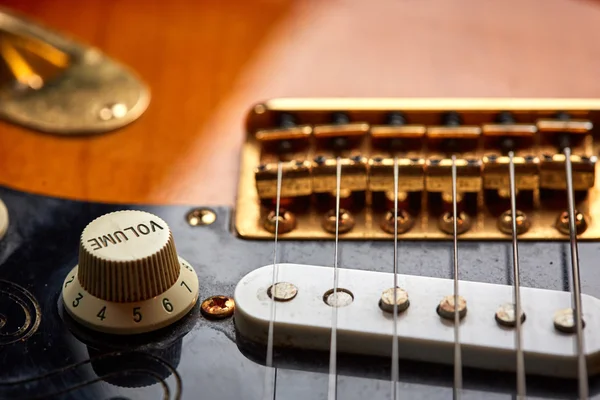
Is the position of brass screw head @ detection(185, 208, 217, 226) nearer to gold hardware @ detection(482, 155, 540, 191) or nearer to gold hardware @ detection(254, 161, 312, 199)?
gold hardware @ detection(254, 161, 312, 199)

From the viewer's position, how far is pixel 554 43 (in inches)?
49.4

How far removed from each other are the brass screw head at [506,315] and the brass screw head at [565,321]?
28 mm

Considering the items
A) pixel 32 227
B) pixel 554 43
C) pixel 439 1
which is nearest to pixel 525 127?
pixel 554 43

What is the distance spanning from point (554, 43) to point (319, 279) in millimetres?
605

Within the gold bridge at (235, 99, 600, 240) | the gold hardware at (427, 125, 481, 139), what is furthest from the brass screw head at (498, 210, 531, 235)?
the gold hardware at (427, 125, 481, 139)

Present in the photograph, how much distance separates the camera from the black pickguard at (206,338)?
77 cm

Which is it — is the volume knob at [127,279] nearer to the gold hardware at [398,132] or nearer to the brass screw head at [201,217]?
the brass screw head at [201,217]

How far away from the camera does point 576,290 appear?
804 millimetres

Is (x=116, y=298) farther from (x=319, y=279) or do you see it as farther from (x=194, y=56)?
(x=194, y=56)

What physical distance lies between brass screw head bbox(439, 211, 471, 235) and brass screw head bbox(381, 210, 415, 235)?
3 cm

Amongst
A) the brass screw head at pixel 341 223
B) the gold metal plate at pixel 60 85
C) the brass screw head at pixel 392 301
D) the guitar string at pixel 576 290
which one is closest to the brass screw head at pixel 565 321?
the guitar string at pixel 576 290

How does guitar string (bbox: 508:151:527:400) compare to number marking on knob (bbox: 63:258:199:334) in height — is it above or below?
above

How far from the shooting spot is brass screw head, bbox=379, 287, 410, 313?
79 centimetres

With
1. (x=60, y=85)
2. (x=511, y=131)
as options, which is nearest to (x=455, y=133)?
(x=511, y=131)
